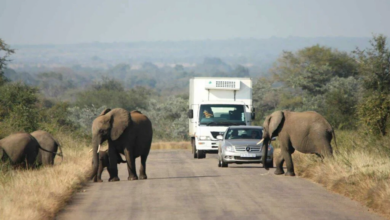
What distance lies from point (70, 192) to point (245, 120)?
53.4ft

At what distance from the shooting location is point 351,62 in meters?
83.5

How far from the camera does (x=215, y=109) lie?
33875 millimetres

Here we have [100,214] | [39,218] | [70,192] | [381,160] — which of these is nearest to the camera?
[39,218]

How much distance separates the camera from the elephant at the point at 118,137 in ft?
70.0

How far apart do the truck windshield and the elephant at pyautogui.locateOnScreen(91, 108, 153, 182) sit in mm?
11153

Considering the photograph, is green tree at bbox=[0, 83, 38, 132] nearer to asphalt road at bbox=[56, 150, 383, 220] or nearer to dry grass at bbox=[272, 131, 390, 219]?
asphalt road at bbox=[56, 150, 383, 220]

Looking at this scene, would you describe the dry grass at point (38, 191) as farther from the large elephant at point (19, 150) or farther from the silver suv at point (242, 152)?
the silver suv at point (242, 152)

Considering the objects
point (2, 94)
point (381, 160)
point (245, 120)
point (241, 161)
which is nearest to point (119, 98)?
point (2, 94)

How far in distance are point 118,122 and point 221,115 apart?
12.5 metres

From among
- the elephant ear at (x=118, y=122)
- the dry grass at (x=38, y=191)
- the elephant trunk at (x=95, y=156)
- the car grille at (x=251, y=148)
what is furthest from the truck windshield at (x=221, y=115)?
the elephant trunk at (x=95, y=156)

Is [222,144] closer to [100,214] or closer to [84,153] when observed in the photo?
[84,153]

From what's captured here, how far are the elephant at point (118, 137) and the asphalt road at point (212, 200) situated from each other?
0.57 metres

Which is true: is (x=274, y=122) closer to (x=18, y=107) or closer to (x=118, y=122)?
(x=118, y=122)

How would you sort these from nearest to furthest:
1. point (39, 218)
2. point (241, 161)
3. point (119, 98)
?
1. point (39, 218)
2. point (241, 161)
3. point (119, 98)
